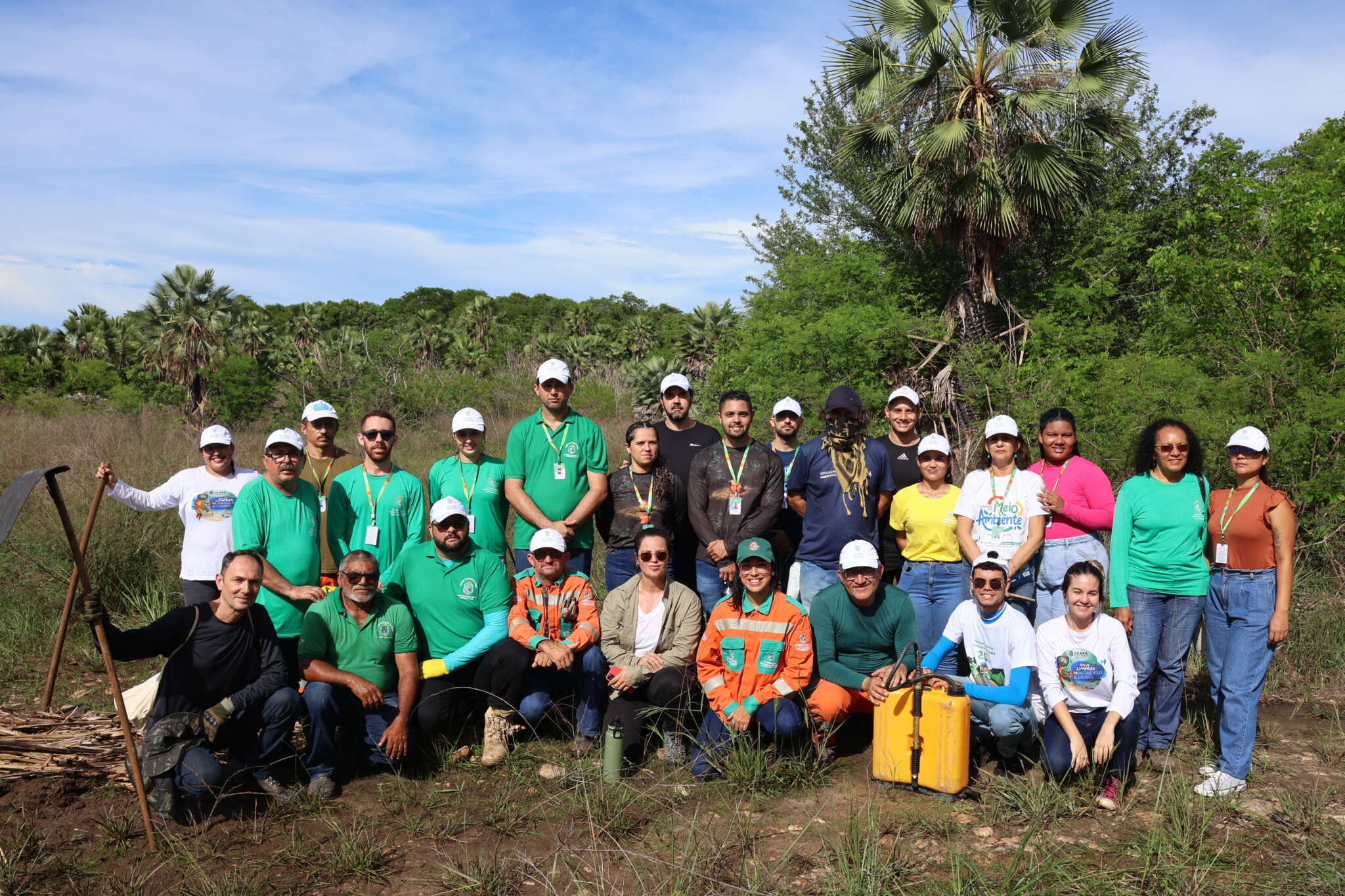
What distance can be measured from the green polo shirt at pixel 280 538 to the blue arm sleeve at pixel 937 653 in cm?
354

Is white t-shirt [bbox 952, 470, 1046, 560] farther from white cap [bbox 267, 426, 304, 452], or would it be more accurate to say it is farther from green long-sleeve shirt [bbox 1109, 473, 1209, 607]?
white cap [bbox 267, 426, 304, 452]

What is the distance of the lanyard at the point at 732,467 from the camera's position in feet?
18.4

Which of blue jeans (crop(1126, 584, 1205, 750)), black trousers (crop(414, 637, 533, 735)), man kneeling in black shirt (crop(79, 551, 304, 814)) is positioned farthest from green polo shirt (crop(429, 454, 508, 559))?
blue jeans (crop(1126, 584, 1205, 750))

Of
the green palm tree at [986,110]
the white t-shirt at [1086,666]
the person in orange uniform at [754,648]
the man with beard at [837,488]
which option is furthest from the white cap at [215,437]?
the green palm tree at [986,110]

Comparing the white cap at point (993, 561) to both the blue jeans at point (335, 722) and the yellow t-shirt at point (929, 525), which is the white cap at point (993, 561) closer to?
the yellow t-shirt at point (929, 525)

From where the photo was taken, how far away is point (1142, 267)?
59.2 ft

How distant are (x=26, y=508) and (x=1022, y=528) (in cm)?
949

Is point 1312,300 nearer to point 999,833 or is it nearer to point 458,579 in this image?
point 999,833

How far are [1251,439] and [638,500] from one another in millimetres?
3461

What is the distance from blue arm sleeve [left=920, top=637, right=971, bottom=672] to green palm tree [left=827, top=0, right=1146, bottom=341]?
12.4m

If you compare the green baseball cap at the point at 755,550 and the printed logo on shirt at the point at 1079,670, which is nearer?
the printed logo on shirt at the point at 1079,670

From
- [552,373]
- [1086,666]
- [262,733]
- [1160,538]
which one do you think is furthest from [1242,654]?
[262,733]

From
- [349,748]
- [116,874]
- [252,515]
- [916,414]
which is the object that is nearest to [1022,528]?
[916,414]

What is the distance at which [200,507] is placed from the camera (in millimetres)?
5312
